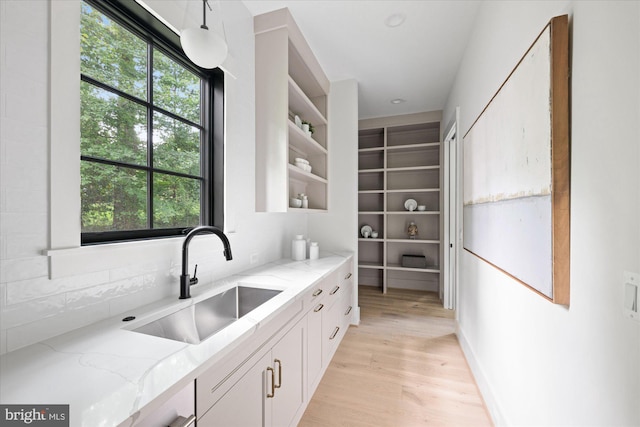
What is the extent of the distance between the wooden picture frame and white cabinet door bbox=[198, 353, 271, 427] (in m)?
1.12

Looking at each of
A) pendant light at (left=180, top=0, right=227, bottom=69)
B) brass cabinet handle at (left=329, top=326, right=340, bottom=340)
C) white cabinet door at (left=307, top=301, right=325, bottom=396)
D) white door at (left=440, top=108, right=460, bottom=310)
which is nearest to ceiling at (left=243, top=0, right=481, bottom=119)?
white door at (left=440, top=108, right=460, bottom=310)

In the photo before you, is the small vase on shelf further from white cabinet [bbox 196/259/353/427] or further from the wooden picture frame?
the wooden picture frame

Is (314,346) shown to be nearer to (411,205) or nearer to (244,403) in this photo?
(244,403)

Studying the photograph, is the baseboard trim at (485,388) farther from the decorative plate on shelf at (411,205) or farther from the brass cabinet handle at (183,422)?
the decorative plate on shelf at (411,205)

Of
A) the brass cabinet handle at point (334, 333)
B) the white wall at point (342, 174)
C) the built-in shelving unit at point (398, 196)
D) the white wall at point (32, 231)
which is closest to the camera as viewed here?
the white wall at point (32, 231)

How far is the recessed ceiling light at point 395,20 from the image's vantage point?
204 centimetres

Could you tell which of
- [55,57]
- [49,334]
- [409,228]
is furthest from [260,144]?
[409,228]

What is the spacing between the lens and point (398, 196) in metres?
4.46


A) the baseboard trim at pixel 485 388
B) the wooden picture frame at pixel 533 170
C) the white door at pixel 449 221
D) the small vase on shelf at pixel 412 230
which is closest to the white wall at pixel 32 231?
the wooden picture frame at pixel 533 170

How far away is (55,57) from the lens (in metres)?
0.91

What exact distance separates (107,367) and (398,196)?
423 centimetres

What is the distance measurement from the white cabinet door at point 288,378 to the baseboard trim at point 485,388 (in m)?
1.12

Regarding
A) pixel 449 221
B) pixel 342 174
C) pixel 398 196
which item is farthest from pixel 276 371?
pixel 398 196

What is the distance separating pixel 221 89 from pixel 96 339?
5.00 ft
